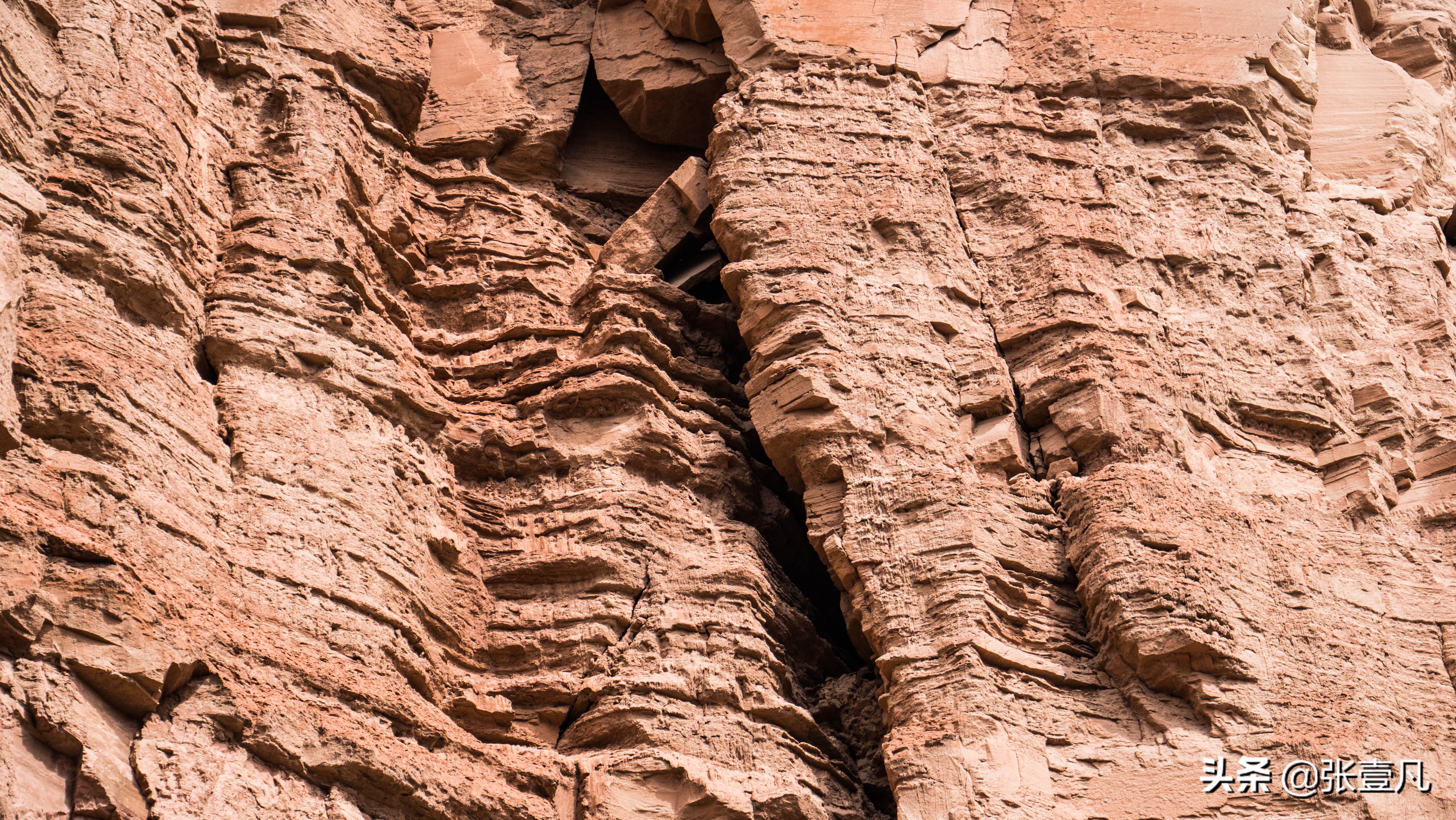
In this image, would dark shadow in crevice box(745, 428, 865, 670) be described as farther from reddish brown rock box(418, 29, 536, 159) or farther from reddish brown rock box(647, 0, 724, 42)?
reddish brown rock box(647, 0, 724, 42)

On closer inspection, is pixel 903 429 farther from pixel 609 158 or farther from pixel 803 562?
pixel 609 158

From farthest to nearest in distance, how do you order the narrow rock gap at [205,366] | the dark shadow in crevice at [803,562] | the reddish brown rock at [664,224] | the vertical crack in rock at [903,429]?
the reddish brown rock at [664,224]
the dark shadow in crevice at [803,562]
the narrow rock gap at [205,366]
the vertical crack in rock at [903,429]

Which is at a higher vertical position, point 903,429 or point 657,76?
point 657,76

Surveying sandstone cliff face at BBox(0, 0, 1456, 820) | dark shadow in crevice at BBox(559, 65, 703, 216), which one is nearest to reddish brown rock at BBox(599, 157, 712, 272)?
sandstone cliff face at BBox(0, 0, 1456, 820)

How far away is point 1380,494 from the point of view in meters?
7.41

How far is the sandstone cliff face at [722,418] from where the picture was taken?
19.6 feet

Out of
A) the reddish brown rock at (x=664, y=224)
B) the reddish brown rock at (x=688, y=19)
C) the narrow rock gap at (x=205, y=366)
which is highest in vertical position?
the reddish brown rock at (x=688, y=19)

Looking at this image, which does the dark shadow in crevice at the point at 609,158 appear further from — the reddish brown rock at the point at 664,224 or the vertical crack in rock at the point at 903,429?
the vertical crack in rock at the point at 903,429

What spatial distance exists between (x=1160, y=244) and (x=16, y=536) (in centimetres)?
538

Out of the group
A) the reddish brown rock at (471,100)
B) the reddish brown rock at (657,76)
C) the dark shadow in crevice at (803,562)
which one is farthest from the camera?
the reddish brown rock at (657,76)

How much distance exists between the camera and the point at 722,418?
7.89 meters

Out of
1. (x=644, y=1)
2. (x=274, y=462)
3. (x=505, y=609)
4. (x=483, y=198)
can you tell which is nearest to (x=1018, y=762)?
(x=505, y=609)

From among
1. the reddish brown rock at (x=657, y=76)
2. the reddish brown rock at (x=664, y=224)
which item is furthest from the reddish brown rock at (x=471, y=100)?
the reddish brown rock at (x=664, y=224)

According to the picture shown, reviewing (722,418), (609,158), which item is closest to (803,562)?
(722,418)
